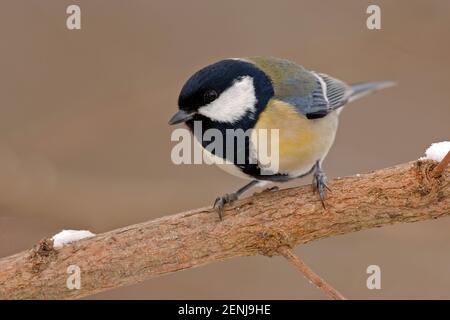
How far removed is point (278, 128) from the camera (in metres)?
2.25

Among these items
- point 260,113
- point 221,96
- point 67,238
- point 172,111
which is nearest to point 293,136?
point 260,113

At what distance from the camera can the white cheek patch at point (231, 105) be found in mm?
2211

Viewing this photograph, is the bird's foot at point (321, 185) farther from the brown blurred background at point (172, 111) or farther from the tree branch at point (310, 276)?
the brown blurred background at point (172, 111)

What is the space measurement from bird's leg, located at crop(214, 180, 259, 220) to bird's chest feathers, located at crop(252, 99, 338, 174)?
20 centimetres

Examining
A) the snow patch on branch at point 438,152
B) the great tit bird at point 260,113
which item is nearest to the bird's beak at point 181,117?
the great tit bird at point 260,113

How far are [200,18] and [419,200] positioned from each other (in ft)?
5.73

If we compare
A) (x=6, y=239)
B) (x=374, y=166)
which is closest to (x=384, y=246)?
(x=374, y=166)

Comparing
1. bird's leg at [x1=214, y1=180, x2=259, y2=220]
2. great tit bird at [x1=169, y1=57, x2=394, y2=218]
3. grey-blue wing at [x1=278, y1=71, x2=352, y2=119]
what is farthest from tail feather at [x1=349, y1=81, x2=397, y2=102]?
bird's leg at [x1=214, y1=180, x2=259, y2=220]

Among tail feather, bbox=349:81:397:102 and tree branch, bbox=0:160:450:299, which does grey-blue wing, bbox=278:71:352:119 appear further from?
tree branch, bbox=0:160:450:299

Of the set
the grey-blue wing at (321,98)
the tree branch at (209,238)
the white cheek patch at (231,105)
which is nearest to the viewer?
the tree branch at (209,238)

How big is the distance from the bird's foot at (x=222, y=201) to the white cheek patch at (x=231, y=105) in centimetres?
28

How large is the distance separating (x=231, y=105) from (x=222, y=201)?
0.33 m

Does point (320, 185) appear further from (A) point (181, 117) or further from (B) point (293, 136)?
(A) point (181, 117)
